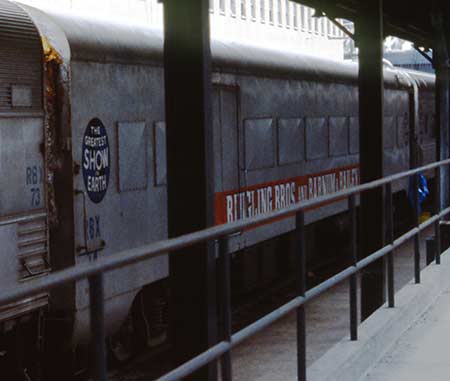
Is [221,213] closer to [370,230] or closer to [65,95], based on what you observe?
[370,230]

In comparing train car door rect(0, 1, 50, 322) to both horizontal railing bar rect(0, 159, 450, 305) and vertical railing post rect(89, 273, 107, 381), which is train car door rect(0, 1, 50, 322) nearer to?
horizontal railing bar rect(0, 159, 450, 305)

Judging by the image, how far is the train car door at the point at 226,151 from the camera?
10758mm

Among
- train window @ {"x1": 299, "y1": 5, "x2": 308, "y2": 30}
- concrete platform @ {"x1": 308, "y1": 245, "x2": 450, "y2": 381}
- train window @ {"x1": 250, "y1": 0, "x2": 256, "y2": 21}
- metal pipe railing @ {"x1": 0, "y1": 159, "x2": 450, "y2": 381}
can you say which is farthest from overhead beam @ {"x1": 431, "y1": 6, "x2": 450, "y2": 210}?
train window @ {"x1": 299, "y1": 5, "x2": 308, "y2": 30}

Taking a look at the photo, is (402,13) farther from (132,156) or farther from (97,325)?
(97,325)

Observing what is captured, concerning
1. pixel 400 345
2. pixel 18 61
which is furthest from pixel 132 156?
pixel 400 345

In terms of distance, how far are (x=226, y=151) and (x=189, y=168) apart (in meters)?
5.81

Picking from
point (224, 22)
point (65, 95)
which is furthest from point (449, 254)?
point (224, 22)

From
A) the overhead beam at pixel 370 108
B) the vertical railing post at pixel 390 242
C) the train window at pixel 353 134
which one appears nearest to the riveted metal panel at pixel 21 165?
the vertical railing post at pixel 390 242

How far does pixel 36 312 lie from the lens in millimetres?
7582

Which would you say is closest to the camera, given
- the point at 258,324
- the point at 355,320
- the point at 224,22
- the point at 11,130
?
the point at 258,324

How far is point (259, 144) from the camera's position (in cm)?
1223

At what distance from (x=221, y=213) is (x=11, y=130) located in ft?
11.9

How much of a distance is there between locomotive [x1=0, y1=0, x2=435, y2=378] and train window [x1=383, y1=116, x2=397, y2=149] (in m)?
6.44

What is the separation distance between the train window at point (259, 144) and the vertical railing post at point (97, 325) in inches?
333
